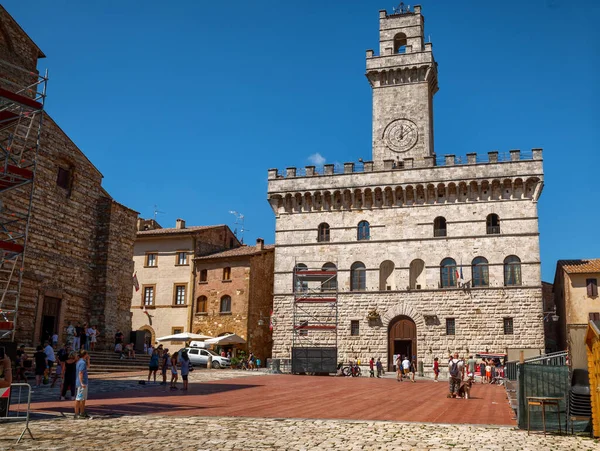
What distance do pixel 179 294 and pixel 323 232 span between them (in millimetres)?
11799

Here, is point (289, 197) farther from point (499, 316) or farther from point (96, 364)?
point (96, 364)

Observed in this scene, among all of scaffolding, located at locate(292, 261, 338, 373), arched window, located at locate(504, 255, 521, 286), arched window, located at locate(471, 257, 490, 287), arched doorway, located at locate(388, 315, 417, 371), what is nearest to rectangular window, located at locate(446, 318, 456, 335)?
arched doorway, located at locate(388, 315, 417, 371)

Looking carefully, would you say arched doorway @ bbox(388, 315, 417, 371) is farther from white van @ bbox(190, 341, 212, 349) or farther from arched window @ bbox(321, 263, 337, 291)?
white van @ bbox(190, 341, 212, 349)

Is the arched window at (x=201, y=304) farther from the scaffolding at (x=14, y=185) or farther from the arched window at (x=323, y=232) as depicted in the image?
the scaffolding at (x=14, y=185)

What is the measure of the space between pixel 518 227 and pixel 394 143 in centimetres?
1010

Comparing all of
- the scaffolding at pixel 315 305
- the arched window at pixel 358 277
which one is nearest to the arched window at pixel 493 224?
the arched window at pixel 358 277

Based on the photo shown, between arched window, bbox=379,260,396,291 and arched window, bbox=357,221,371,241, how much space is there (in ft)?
6.68

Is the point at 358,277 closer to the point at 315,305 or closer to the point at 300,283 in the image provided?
the point at 315,305

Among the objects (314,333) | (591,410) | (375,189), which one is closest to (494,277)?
(375,189)

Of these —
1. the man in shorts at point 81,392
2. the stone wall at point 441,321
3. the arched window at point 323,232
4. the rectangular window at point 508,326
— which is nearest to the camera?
the man in shorts at point 81,392

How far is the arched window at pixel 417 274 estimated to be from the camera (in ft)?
121

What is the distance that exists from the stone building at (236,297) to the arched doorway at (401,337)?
9.56m

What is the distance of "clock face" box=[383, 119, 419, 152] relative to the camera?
132ft

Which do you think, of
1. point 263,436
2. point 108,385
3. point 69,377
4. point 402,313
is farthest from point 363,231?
point 263,436
